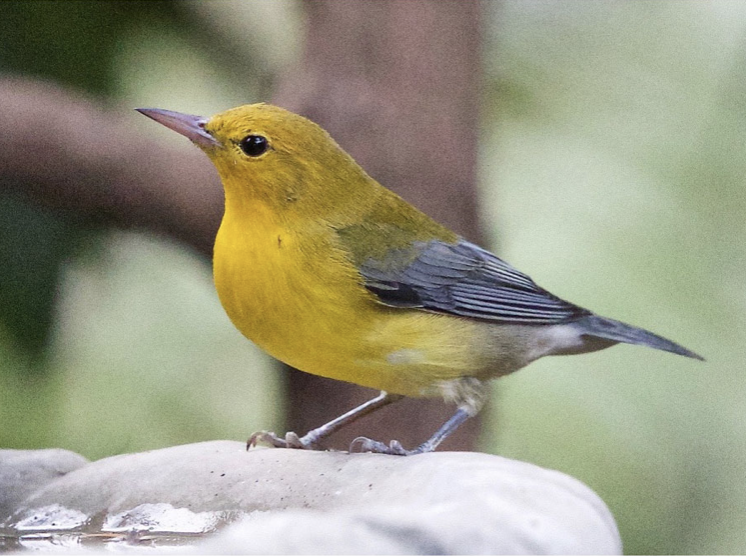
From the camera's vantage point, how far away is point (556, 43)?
353cm

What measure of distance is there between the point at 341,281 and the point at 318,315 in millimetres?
103

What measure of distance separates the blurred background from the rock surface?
125cm

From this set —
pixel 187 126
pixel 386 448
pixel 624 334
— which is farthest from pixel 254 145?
pixel 624 334

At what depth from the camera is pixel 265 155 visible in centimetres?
203


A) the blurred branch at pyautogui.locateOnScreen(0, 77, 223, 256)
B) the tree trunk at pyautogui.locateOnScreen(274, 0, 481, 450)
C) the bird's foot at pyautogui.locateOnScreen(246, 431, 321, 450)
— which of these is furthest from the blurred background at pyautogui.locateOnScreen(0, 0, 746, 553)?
the bird's foot at pyautogui.locateOnScreen(246, 431, 321, 450)

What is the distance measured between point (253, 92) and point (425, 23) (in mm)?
775

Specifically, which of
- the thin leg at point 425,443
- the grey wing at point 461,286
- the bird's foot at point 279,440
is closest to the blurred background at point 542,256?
the grey wing at point 461,286

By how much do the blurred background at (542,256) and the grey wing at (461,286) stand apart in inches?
31.2

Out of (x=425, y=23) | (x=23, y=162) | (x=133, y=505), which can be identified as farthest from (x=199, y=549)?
(x=425, y=23)

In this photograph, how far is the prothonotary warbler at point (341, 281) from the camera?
1.96m

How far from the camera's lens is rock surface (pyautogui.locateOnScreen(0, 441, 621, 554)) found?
1.06 metres

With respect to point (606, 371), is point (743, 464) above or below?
below

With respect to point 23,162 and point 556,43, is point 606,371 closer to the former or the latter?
point 556,43

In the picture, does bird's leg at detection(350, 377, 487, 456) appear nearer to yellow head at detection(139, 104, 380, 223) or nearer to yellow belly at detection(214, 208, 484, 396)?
yellow belly at detection(214, 208, 484, 396)
